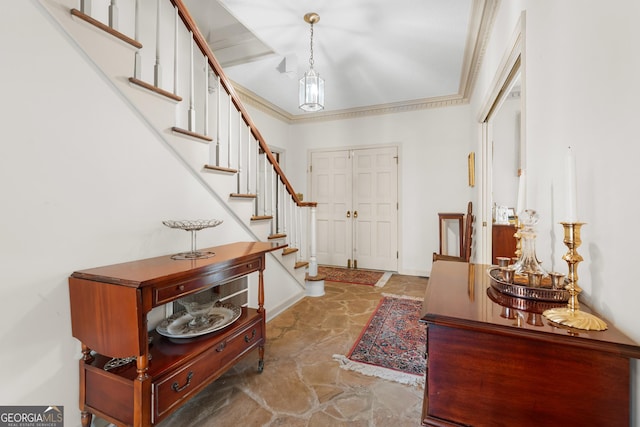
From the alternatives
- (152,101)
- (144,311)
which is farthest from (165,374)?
(152,101)

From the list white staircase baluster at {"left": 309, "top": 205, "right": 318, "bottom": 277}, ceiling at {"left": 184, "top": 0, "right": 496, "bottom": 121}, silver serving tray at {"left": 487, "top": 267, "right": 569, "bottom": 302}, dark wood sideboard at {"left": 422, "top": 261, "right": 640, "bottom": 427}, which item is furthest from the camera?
white staircase baluster at {"left": 309, "top": 205, "right": 318, "bottom": 277}

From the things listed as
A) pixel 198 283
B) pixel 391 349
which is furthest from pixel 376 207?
pixel 198 283

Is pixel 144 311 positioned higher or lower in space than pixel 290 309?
higher

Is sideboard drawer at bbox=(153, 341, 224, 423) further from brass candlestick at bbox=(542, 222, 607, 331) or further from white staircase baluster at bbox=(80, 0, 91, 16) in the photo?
white staircase baluster at bbox=(80, 0, 91, 16)

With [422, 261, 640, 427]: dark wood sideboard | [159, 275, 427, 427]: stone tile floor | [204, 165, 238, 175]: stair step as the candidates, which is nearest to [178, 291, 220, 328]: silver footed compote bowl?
[159, 275, 427, 427]: stone tile floor

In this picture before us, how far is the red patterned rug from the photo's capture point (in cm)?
423

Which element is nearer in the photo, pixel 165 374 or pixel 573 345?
pixel 573 345

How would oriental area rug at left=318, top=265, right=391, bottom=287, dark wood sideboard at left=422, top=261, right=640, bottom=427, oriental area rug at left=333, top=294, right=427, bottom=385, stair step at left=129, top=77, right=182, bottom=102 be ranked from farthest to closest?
oriental area rug at left=318, top=265, right=391, bottom=287 < oriental area rug at left=333, top=294, right=427, bottom=385 < stair step at left=129, top=77, right=182, bottom=102 < dark wood sideboard at left=422, top=261, right=640, bottom=427

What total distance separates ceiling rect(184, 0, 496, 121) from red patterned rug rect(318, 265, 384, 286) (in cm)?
278

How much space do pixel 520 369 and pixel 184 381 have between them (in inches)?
57.2

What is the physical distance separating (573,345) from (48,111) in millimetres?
2045

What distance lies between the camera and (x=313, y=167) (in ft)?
17.3

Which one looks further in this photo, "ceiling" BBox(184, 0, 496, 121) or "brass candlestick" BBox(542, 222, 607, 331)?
"ceiling" BBox(184, 0, 496, 121)

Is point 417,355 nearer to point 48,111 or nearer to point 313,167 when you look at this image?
point 48,111
